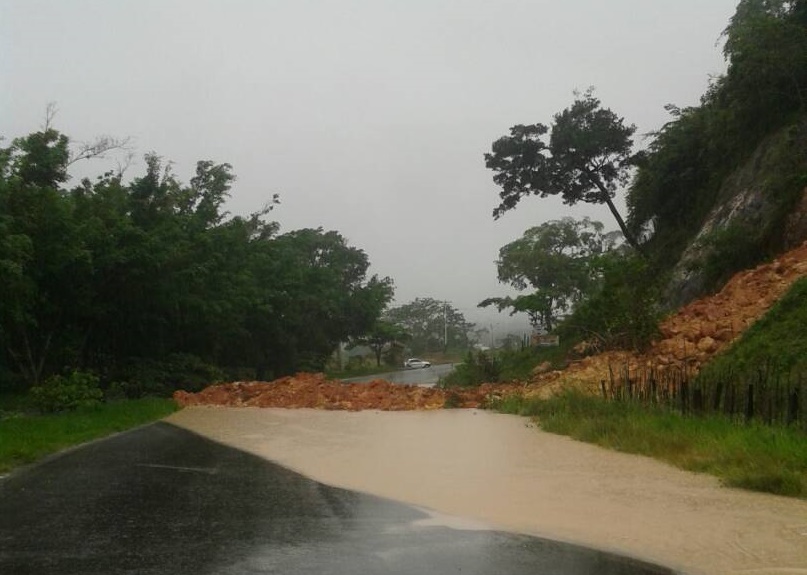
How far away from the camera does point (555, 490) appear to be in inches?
374

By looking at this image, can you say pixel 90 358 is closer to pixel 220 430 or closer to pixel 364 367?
pixel 220 430

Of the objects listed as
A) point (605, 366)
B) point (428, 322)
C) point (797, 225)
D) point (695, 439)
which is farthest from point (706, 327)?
point (428, 322)

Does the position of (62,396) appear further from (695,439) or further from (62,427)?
(695,439)

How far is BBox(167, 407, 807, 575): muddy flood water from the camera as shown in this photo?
672cm

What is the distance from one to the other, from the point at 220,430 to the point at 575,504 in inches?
439

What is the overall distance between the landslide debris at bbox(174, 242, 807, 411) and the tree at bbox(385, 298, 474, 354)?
65115 millimetres

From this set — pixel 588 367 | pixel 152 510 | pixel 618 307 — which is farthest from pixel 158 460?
pixel 618 307

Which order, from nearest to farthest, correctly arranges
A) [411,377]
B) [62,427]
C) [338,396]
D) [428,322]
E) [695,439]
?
[695,439] → [62,427] → [338,396] → [411,377] → [428,322]

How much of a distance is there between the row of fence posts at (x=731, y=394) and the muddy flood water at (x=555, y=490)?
6.08 feet

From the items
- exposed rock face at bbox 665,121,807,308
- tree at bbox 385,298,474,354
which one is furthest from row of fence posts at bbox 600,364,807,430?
tree at bbox 385,298,474,354

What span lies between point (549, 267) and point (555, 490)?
3621 cm

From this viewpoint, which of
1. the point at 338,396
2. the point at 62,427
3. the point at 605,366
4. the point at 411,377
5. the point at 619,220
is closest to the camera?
the point at 62,427

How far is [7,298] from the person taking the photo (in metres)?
18.7

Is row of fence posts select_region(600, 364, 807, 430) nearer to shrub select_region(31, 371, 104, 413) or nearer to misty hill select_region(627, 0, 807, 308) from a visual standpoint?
misty hill select_region(627, 0, 807, 308)
